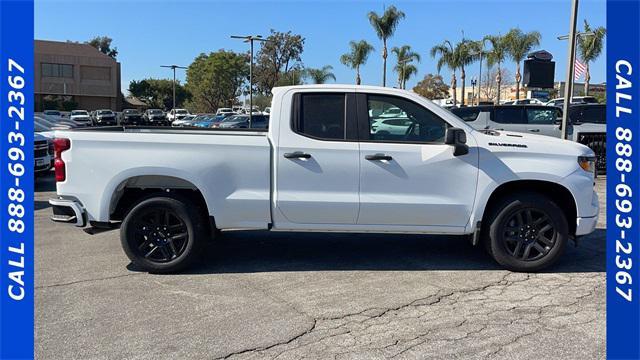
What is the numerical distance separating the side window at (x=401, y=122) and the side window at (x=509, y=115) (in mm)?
9556

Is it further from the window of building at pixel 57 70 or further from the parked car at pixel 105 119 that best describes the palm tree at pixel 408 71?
the window of building at pixel 57 70

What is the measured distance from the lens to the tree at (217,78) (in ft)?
231

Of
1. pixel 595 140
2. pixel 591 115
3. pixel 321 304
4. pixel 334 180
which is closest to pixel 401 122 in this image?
pixel 334 180

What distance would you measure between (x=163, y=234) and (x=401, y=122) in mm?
2719

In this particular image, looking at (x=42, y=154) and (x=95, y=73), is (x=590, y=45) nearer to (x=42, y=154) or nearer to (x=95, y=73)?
(x=42, y=154)

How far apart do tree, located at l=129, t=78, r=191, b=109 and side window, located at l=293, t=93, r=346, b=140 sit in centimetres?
10008

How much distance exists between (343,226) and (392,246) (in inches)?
54.4

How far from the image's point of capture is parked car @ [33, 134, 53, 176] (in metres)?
11.2

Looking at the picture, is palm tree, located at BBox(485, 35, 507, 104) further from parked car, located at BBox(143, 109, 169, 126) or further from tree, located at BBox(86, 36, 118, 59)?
tree, located at BBox(86, 36, 118, 59)

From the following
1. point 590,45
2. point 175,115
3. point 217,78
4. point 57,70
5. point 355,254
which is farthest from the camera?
point 57,70

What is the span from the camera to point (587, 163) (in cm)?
540

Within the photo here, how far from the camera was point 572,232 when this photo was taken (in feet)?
18.2

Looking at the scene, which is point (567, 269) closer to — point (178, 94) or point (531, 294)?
point (531, 294)

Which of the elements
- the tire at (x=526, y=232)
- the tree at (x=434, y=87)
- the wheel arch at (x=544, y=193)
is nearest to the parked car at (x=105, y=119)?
the wheel arch at (x=544, y=193)
